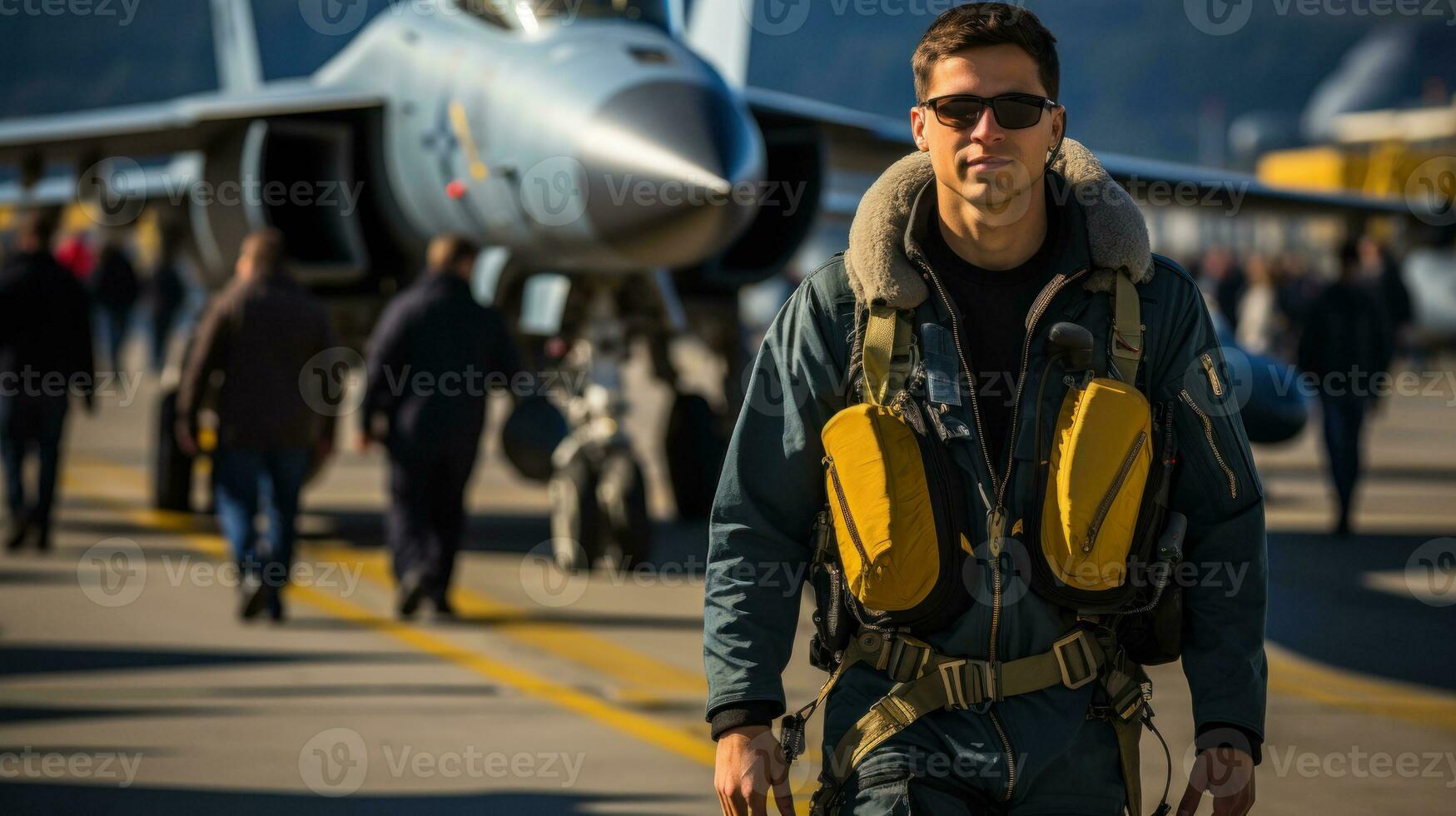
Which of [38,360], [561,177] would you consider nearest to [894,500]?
[561,177]

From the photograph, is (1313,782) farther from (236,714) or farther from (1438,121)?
(1438,121)

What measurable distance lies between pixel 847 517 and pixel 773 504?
0.14 metres

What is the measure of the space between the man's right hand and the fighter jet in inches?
230

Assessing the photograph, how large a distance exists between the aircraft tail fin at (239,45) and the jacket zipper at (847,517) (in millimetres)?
12215

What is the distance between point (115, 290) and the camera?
24.3 m

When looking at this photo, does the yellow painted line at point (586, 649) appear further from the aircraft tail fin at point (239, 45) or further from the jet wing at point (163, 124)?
the aircraft tail fin at point (239, 45)

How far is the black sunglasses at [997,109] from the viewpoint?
2.92m

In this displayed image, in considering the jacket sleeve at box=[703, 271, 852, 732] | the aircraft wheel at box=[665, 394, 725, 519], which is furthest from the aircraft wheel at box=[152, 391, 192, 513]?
the jacket sleeve at box=[703, 271, 852, 732]

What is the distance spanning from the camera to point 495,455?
18.1 metres

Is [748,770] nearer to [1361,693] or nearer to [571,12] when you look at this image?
[1361,693]

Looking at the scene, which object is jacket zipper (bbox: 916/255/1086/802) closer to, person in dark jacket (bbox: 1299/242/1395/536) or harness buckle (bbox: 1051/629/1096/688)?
harness buckle (bbox: 1051/629/1096/688)

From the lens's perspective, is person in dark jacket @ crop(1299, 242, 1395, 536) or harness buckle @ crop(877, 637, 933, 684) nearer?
harness buckle @ crop(877, 637, 933, 684)

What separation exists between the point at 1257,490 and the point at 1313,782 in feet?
11.1

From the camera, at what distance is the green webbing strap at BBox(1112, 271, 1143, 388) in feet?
9.66
